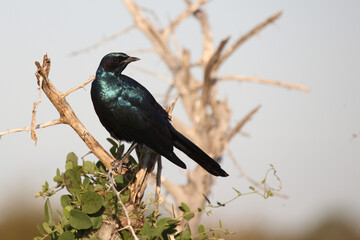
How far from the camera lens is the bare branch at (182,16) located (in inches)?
501

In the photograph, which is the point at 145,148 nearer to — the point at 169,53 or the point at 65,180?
the point at 65,180

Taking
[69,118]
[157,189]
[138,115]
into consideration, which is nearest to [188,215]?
[157,189]

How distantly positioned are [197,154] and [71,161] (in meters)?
1.21

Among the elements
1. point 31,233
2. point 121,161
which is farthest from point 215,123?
point 121,161

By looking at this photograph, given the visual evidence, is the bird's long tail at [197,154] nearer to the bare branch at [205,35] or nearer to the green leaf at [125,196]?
the green leaf at [125,196]

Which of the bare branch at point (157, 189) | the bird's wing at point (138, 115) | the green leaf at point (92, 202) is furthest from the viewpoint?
the bird's wing at point (138, 115)

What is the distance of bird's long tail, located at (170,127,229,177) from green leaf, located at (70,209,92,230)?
1424 millimetres

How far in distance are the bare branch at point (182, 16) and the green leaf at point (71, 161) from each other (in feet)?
30.2

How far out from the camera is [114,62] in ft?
15.8

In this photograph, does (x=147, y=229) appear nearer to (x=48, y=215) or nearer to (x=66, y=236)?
(x=66, y=236)

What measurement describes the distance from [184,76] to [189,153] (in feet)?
25.3

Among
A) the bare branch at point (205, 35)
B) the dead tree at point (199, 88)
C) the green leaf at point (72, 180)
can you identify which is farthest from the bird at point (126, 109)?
the bare branch at point (205, 35)

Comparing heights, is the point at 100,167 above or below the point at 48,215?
above

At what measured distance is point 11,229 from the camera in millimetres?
12125
